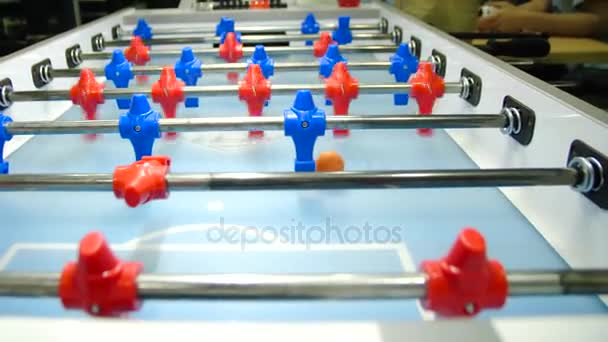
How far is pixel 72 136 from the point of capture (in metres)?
1.10

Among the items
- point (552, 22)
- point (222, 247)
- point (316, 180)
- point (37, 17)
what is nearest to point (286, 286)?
point (316, 180)

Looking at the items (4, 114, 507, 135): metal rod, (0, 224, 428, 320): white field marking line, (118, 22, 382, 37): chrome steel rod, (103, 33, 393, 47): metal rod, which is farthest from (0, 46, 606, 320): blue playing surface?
(118, 22, 382, 37): chrome steel rod

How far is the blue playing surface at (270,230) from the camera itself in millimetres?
578

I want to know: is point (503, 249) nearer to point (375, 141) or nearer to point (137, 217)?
point (375, 141)

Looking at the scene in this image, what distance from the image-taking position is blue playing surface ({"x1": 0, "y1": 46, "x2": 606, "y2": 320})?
0.58 meters

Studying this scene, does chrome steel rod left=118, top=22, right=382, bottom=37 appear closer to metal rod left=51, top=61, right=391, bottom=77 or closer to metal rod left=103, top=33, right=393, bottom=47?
metal rod left=103, top=33, right=393, bottom=47

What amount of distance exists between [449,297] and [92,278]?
1.04 feet

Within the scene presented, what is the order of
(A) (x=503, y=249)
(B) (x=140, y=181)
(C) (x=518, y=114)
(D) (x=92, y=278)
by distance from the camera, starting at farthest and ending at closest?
(C) (x=518, y=114) < (A) (x=503, y=249) < (B) (x=140, y=181) < (D) (x=92, y=278)

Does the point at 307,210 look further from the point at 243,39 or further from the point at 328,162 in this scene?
the point at 243,39

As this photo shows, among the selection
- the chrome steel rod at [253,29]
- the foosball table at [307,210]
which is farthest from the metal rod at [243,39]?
the foosball table at [307,210]

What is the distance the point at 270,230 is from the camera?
746 millimetres

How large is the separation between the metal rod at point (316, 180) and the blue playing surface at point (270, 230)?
0.42 feet

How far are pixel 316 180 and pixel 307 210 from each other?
0.22 metres

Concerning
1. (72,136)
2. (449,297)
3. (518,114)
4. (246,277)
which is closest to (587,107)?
(518,114)
